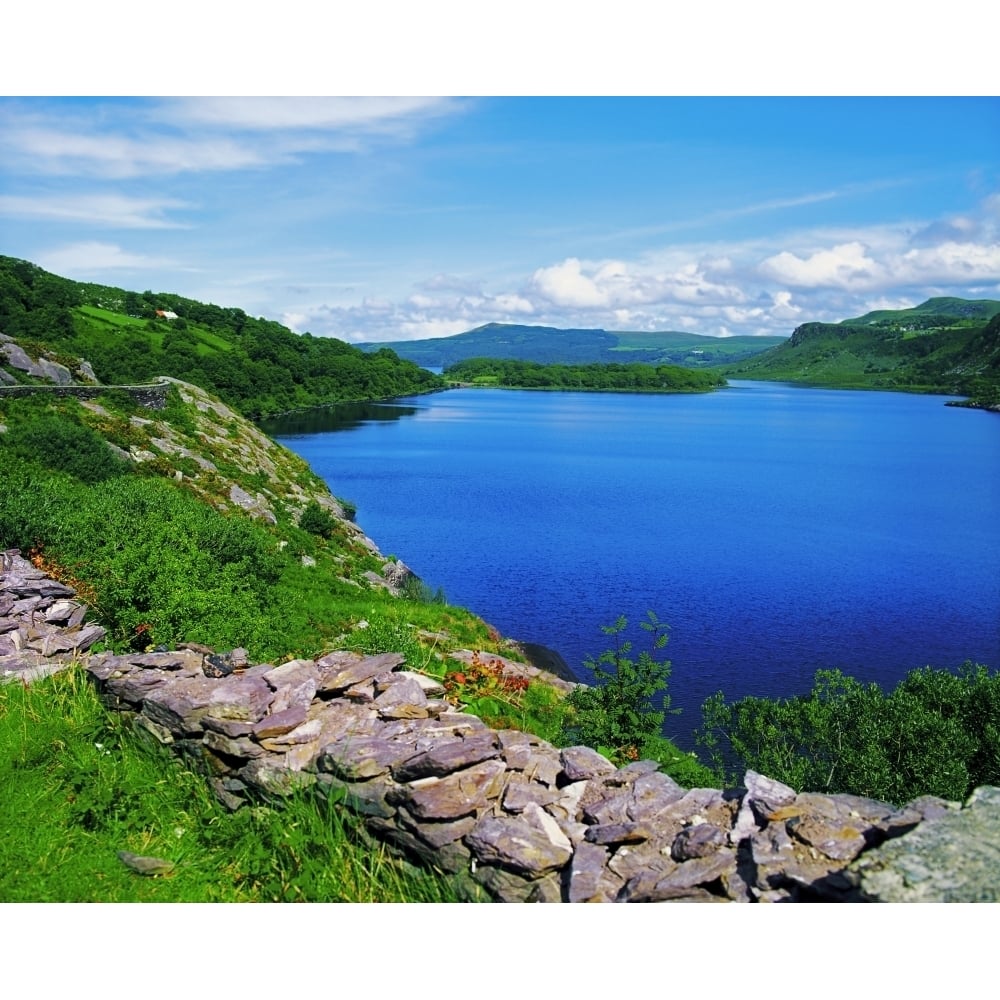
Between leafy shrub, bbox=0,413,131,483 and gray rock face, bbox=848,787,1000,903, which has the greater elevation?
leafy shrub, bbox=0,413,131,483

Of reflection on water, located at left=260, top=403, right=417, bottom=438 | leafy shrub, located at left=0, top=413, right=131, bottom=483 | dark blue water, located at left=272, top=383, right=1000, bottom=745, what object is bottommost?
dark blue water, located at left=272, top=383, right=1000, bottom=745

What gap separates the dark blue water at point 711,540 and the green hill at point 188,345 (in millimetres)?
21711

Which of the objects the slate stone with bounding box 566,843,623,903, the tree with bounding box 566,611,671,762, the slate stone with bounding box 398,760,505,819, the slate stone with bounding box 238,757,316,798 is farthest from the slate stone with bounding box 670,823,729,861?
the tree with bounding box 566,611,671,762

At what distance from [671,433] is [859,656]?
9026 centimetres

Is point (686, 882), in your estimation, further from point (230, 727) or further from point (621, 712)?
point (621, 712)

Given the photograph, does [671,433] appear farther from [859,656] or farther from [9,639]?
[9,639]

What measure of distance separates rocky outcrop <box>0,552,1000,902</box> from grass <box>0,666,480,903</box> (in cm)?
22

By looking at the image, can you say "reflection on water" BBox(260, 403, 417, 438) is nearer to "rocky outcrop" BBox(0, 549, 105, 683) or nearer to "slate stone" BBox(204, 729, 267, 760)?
"rocky outcrop" BBox(0, 549, 105, 683)

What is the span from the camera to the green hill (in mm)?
92312

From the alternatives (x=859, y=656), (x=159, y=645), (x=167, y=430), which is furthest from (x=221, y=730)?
(x=167, y=430)

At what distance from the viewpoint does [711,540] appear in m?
47.9

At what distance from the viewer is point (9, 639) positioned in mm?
10500

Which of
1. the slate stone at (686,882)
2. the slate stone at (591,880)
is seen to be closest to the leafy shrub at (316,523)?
the slate stone at (591,880)

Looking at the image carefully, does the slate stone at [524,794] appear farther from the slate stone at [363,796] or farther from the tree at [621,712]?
the tree at [621,712]
